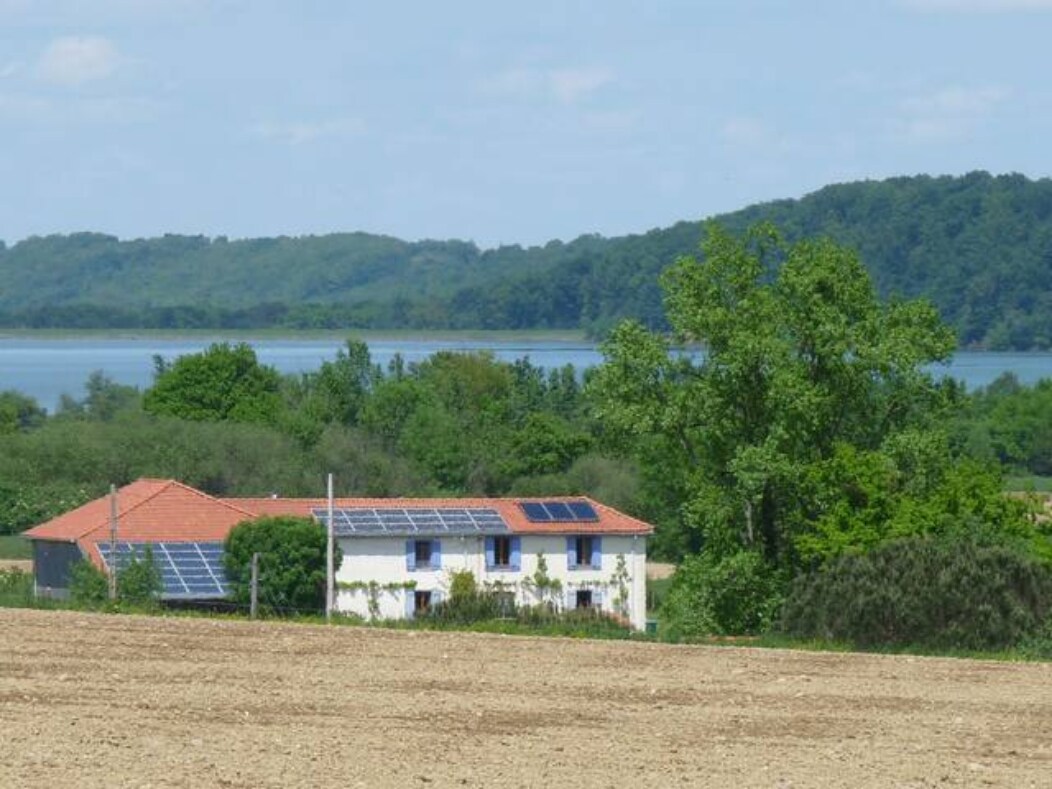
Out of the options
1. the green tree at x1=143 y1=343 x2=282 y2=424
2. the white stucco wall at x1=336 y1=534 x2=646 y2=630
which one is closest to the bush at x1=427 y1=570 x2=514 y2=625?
the white stucco wall at x1=336 y1=534 x2=646 y2=630

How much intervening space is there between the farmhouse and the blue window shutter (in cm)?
2

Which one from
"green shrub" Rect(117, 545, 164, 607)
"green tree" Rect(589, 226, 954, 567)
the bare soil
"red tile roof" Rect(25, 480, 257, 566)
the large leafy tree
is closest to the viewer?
the bare soil

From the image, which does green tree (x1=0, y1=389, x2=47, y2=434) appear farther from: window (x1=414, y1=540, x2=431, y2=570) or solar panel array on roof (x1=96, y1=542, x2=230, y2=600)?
solar panel array on roof (x1=96, y1=542, x2=230, y2=600)

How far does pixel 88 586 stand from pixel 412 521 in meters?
16.5

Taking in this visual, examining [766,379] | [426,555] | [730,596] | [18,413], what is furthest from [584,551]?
[18,413]

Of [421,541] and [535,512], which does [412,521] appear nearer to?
[421,541]

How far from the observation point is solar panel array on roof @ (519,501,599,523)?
193ft

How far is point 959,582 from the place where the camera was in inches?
1252

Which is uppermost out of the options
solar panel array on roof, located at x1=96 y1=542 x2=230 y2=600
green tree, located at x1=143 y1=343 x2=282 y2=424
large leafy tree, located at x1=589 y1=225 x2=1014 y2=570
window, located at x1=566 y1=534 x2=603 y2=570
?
large leafy tree, located at x1=589 y1=225 x2=1014 y2=570

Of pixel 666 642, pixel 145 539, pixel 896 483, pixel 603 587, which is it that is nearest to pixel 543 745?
pixel 666 642

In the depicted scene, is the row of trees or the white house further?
the white house

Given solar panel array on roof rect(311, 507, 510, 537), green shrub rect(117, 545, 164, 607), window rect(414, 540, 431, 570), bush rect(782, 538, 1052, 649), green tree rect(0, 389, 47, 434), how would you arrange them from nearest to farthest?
bush rect(782, 538, 1052, 649) → green shrub rect(117, 545, 164, 607) → solar panel array on roof rect(311, 507, 510, 537) → window rect(414, 540, 431, 570) → green tree rect(0, 389, 47, 434)

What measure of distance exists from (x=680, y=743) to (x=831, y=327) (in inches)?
844

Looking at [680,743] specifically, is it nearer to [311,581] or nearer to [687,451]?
[687,451]
